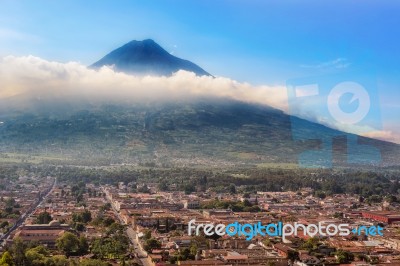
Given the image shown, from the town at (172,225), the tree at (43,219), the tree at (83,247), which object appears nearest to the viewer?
the town at (172,225)

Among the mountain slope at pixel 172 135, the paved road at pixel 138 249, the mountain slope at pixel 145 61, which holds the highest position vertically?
the mountain slope at pixel 145 61

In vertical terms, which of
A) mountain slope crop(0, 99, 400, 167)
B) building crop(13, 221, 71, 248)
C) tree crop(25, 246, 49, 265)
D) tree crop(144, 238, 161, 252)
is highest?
mountain slope crop(0, 99, 400, 167)

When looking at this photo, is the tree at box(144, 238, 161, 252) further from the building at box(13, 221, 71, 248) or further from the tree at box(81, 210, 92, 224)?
the tree at box(81, 210, 92, 224)

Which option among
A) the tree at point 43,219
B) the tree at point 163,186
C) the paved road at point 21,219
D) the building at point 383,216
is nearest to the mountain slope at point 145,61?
the tree at point 163,186

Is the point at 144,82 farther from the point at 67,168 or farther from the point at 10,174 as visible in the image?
the point at 10,174

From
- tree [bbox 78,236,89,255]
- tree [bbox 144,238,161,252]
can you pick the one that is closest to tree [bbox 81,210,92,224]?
tree [bbox 78,236,89,255]

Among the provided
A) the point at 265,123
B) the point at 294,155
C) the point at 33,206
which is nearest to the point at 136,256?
the point at 33,206

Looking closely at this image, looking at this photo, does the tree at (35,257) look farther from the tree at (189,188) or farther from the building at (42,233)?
the tree at (189,188)
